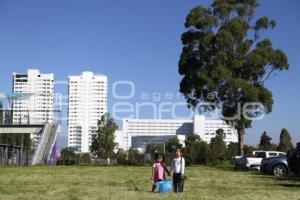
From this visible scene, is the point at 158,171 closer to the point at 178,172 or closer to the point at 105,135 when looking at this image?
the point at 178,172

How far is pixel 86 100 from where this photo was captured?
373ft

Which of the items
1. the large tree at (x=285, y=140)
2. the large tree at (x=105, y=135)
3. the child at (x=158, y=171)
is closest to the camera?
the child at (x=158, y=171)

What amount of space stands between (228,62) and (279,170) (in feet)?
62.2

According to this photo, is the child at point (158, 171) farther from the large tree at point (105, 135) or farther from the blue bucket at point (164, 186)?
the large tree at point (105, 135)

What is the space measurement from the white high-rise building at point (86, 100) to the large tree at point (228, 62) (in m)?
46.8

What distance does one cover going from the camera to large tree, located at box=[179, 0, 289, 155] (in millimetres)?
46844

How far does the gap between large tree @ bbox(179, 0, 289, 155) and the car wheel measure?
16833 millimetres

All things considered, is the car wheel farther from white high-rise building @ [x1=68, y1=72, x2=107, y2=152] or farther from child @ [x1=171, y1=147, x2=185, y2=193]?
white high-rise building @ [x1=68, y1=72, x2=107, y2=152]

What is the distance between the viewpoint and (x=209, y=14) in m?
48.7

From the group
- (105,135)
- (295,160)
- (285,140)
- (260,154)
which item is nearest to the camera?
(295,160)

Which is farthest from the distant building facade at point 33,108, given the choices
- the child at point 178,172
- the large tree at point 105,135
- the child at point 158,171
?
the child at point 178,172

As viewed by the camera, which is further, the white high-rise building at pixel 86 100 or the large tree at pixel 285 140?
the white high-rise building at pixel 86 100

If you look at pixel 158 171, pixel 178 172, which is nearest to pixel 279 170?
pixel 158 171

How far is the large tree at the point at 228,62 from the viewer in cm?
4684
